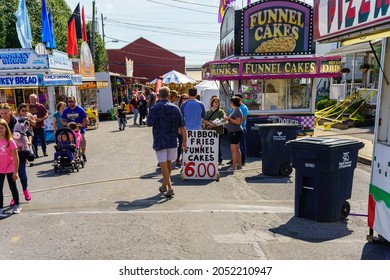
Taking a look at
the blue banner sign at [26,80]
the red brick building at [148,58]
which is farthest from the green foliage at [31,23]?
the blue banner sign at [26,80]

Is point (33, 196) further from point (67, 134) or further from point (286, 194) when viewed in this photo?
point (286, 194)

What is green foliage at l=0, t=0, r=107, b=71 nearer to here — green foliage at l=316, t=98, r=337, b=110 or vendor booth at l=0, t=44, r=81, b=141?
vendor booth at l=0, t=44, r=81, b=141

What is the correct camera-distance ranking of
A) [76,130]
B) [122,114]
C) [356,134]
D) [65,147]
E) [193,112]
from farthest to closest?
1. [122,114]
2. [356,134]
3. [76,130]
4. [65,147]
5. [193,112]

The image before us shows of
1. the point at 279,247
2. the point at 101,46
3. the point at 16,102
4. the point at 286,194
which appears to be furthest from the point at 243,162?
the point at 101,46

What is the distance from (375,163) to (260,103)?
26.0ft

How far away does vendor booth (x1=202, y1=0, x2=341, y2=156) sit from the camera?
11188mm

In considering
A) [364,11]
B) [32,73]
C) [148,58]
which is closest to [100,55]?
[148,58]

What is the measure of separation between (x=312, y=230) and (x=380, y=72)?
7.22 feet

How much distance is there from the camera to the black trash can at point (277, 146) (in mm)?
7703

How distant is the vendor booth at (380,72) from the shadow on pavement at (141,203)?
3.30 m

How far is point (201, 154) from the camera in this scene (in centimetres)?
754

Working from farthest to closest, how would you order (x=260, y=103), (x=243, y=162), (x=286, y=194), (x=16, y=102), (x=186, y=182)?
(x=16, y=102)
(x=260, y=103)
(x=243, y=162)
(x=186, y=182)
(x=286, y=194)

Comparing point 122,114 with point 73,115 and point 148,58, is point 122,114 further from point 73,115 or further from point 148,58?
point 148,58

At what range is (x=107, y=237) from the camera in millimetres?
4738
